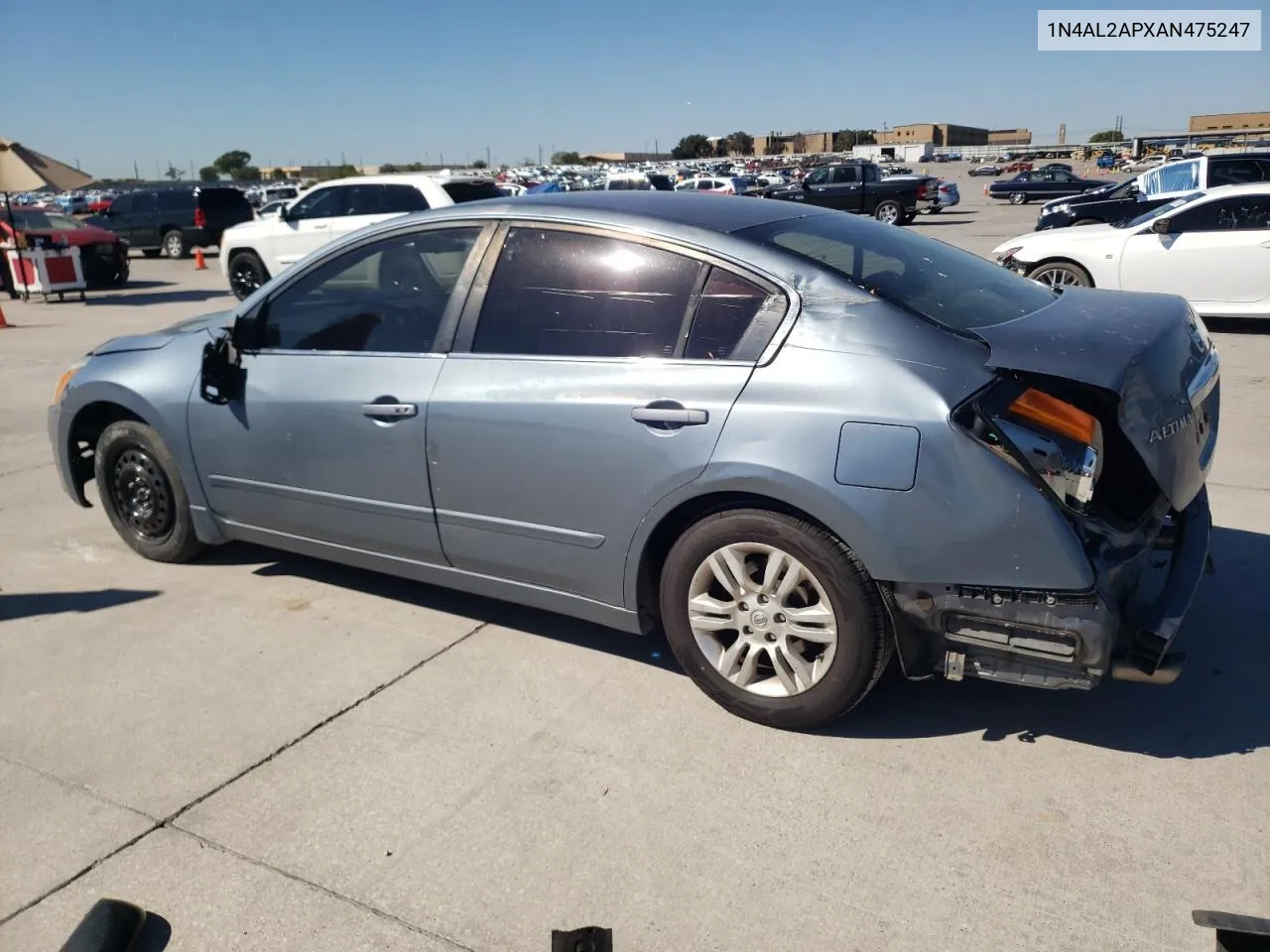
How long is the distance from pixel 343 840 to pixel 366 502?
1.46 m

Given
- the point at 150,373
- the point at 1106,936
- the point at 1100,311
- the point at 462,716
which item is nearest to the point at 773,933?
the point at 1106,936

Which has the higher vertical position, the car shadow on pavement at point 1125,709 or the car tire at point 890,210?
the car tire at point 890,210

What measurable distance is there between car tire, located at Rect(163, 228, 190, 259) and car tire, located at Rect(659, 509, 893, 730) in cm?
2509

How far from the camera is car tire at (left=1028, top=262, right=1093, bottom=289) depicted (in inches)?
413

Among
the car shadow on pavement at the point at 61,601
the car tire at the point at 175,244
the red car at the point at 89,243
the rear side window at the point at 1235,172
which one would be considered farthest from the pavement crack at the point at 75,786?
the car tire at the point at 175,244

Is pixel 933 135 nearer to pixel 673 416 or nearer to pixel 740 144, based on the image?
pixel 740 144

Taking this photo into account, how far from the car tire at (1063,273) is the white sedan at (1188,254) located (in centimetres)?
1

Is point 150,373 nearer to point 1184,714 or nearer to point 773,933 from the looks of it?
point 773,933

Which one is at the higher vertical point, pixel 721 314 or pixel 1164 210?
pixel 1164 210

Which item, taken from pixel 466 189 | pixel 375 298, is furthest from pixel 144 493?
pixel 466 189

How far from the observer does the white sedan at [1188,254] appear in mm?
9656

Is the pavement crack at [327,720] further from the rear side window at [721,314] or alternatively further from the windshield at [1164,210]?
the windshield at [1164,210]

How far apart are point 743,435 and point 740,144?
149m

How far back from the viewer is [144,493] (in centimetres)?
479
